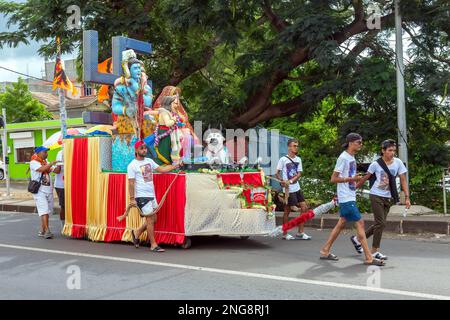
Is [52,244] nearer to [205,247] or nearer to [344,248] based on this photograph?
[205,247]

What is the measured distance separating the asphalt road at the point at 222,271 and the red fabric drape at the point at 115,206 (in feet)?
1.01

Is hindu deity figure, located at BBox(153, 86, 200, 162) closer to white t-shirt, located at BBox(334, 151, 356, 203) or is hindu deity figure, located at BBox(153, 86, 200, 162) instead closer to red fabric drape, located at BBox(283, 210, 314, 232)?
red fabric drape, located at BBox(283, 210, 314, 232)

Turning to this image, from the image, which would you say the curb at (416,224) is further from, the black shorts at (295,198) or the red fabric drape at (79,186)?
the red fabric drape at (79,186)

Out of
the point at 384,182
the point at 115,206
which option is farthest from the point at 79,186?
the point at 384,182

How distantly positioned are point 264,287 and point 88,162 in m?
5.43

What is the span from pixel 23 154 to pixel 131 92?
84.1 ft

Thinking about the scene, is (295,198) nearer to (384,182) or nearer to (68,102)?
(384,182)

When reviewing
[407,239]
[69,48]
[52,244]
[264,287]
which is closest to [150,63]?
[69,48]

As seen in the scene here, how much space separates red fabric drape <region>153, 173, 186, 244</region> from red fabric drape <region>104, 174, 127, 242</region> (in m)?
0.78

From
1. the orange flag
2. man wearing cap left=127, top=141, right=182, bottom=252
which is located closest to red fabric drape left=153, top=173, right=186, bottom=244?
man wearing cap left=127, top=141, right=182, bottom=252

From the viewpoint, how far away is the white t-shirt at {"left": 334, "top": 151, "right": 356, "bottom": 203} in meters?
7.54

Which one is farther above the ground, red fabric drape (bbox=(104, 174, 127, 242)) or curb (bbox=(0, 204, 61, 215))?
red fabric drape (bbox=(104, 174, 127, 242))

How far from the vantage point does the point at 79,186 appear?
35.1ft

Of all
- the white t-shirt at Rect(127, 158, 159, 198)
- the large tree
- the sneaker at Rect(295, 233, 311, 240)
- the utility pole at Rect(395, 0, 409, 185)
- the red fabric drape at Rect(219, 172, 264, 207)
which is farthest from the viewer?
the large tree
